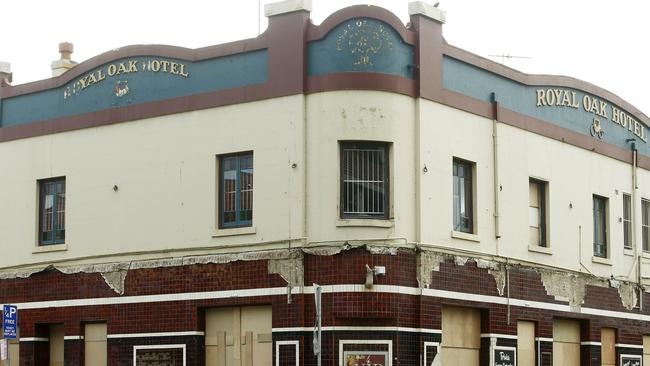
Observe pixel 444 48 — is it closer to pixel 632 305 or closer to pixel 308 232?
pixel 308 232

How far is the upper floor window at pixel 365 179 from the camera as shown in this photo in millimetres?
31453

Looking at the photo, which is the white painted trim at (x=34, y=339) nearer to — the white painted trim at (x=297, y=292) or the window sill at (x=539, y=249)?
the white painted trim at (x=297, y=292)

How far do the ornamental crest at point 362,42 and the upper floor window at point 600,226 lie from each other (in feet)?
33.2

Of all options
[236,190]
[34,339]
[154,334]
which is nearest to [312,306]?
[236,190]

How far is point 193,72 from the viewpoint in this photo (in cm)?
3406

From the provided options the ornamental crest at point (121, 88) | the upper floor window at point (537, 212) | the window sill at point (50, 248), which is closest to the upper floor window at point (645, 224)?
the upper floor window at point (537, 212)

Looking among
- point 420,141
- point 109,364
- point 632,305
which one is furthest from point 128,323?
point 632,305

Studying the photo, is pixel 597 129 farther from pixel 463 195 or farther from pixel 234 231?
pixel 234 231

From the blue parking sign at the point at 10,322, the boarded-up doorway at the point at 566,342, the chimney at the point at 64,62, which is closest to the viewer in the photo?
the blue parking sign at the point at 10,322

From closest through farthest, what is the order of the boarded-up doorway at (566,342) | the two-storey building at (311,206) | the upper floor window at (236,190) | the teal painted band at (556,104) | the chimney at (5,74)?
1. the two-storey building at (311,206)
2. the upper floor window at (236,190)
3. the teal painted band at (556,104)
4. the boarded-up doorway at (566,342)
5. the chimney at (5,74)

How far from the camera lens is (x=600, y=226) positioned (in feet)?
128

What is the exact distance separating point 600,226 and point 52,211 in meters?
15.1

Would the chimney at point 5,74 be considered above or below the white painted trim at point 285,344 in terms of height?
above

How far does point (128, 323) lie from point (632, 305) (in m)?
A: 14.6
